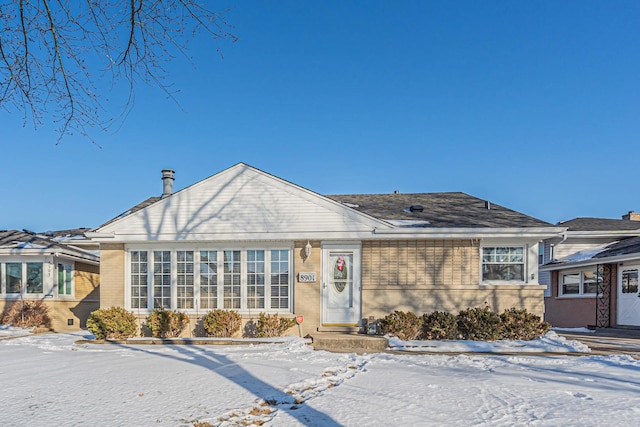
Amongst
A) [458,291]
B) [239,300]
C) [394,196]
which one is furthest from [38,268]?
[458,291]

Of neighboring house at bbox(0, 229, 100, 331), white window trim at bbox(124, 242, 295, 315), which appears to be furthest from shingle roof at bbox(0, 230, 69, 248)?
white window trim at bbox(124, 242, 295, 315)

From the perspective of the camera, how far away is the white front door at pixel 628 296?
548 inches

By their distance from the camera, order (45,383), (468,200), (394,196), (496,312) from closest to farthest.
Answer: (45,383)
(496,312)
(468,200)
(394,196)

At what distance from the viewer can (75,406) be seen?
499 cm

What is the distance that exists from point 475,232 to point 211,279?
23.0ft

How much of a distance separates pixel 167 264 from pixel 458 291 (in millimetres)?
7762

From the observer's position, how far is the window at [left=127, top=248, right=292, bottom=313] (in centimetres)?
1087

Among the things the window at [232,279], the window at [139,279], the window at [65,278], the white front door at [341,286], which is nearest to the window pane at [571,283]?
the white front door at [341,286]

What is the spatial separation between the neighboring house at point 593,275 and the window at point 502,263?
163 inches

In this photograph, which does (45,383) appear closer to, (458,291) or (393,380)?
(393,380)

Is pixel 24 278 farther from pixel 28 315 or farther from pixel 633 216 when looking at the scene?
pixel 633 216

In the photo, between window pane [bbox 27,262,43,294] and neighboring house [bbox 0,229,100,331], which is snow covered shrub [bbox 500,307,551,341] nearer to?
neighboring house [bbox 0,229,100,331]

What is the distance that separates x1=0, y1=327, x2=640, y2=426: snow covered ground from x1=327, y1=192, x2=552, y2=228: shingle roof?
11.3ft

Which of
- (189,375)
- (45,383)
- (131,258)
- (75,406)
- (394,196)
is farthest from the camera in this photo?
(394,196)
